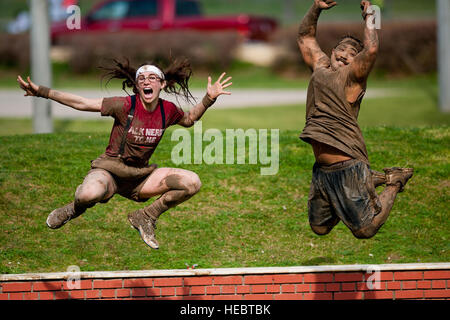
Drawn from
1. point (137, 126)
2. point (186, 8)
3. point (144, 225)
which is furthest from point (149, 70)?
point (186, 8)

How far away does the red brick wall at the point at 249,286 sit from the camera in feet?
23.9

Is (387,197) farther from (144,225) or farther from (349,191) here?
(144,225)

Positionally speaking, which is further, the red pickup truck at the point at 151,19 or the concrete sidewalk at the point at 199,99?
the red pickup truck at the point at 151,19

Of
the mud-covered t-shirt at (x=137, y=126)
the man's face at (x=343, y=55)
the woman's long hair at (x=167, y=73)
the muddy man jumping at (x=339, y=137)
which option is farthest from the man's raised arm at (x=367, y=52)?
the mud-covered t-shirt at (x=137, y=126)

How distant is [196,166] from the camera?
10086 millimetres

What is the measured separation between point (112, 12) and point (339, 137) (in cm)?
2132

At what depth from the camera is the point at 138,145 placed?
6.82 metres

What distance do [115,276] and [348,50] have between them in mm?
3253

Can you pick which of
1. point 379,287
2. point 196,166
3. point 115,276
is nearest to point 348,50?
point 379,287

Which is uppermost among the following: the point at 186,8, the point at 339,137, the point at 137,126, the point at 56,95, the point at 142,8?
the point at 186,8

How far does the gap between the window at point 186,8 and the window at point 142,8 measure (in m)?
0.81

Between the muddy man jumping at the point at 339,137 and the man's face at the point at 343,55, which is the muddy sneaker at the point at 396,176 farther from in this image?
the man's face at the point at 343,55

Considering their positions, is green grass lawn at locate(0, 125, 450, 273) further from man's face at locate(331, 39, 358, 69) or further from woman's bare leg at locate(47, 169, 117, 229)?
man's face at locate(331, 39, 358, 69)

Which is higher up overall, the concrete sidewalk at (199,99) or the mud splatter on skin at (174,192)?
the concrete sidewalk at (199,99)
